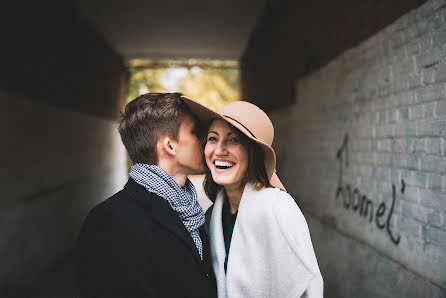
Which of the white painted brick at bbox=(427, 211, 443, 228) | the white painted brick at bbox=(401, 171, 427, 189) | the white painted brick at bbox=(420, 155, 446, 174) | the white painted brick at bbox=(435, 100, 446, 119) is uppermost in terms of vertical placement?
the white painted brick at bbox=(435, 100, 446, 119)

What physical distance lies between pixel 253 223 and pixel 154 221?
1.64ft

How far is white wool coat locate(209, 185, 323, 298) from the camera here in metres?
1.68

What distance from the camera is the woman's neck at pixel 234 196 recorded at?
7.00ft

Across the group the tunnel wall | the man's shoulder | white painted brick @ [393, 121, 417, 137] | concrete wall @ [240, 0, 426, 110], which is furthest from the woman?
the tunnel wall

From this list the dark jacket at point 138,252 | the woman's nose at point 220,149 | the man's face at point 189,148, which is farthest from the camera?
the man's face at point 189,148

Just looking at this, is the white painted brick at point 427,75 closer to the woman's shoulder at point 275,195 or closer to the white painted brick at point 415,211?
the white painted brick at point 415,211

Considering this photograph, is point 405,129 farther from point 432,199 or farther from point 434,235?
point 434,235

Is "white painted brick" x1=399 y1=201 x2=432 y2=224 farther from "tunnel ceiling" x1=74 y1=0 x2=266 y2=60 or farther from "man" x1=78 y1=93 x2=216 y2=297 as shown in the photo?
"tunnel ceiling" x1=74 y1=0 x2=266 y2=60

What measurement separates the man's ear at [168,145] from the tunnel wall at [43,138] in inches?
127

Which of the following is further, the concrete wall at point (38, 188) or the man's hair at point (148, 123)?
the concrete wall at point (38, 188)

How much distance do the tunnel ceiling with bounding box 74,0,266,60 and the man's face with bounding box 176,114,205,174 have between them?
19.3 ft

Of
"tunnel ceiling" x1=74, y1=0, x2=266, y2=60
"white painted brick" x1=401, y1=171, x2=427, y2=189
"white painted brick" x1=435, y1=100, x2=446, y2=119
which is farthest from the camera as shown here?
"tunnel ceiling" x1=74, y1=0, x2=266, y2=60

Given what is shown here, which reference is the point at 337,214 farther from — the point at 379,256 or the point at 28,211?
the point at 28,211

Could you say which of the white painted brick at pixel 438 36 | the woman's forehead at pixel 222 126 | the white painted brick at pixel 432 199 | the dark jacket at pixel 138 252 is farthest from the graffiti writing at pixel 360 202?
the dark jacket at pixel 138 252
